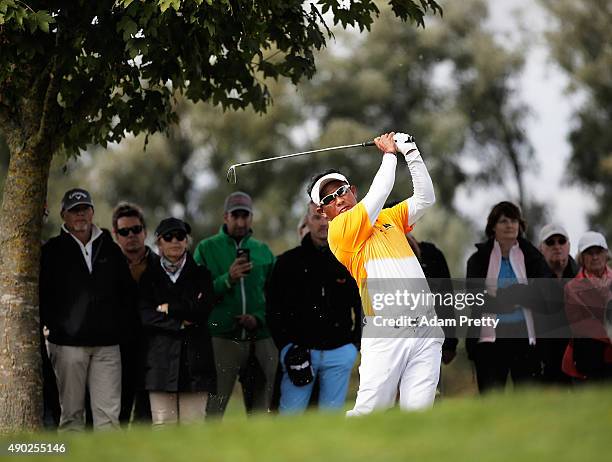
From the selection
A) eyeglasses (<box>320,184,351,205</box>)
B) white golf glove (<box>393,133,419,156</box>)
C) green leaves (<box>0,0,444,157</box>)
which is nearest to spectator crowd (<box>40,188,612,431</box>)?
green leaves (<box>0,0,444,157</box>)

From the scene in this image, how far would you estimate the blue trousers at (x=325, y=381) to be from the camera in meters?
11.7

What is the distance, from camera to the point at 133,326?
1137cm

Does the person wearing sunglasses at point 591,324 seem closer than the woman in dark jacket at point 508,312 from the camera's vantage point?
No

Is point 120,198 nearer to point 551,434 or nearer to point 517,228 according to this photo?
point 517,228

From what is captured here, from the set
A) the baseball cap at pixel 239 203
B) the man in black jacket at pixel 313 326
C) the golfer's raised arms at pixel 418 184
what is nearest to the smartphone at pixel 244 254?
the man in black jacket at pixel 313 326

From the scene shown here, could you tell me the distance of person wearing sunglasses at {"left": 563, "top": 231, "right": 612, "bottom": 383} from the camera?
11.8 meters

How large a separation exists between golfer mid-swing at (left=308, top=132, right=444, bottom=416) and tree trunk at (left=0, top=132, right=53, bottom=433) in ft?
11.5

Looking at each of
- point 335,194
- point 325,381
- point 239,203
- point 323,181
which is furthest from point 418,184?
point 239,203

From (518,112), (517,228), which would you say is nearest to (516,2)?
(518,112)

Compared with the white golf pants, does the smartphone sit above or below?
above

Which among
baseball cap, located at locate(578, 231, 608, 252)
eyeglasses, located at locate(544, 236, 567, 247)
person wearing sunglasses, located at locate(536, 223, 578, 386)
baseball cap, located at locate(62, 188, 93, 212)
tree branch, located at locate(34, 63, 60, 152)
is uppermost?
tree branch, located at locate(34, 63, 60, 152)

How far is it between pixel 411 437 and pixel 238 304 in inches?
222

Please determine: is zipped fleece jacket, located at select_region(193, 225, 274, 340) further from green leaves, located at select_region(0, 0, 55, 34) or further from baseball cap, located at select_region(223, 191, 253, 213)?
green leaves, located at select_region(0, 0, 55, 34)

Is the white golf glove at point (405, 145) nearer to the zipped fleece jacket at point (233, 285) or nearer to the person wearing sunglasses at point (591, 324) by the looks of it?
the zipped fleece jacket at point (233, 285)
